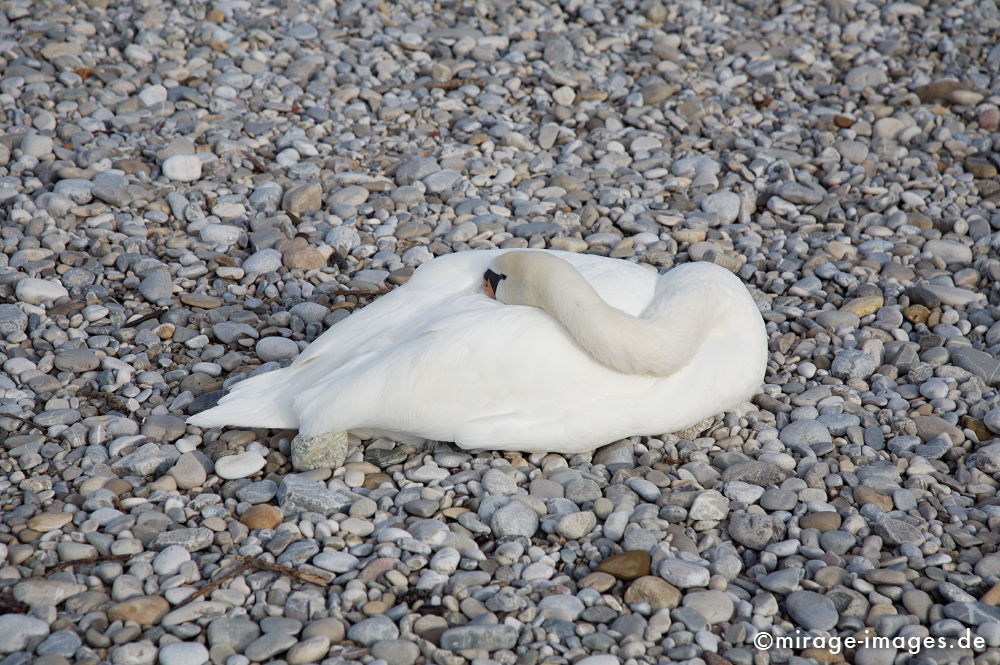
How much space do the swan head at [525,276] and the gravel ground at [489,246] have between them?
2.21 ft

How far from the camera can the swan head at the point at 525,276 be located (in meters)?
4.14

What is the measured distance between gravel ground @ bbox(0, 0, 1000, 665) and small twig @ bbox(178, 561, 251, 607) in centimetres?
1

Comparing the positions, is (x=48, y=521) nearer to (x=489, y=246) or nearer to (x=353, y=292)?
(x=353, y=292)

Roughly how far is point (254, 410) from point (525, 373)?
117 cm

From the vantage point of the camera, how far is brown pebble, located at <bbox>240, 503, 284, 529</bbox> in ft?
12.9

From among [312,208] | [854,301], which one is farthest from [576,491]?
[312,208]

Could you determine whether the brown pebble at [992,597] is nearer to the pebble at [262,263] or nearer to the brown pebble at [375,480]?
the brown pebble at [375,480]

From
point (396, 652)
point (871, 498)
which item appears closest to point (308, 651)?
point (396, 652)

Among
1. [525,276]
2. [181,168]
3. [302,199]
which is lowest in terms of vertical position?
[302,199]

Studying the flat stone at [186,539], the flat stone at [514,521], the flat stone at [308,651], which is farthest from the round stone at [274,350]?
the flat stone at [308,651]

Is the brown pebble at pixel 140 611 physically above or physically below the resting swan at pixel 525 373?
below

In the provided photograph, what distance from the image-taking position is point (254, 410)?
4332 mm

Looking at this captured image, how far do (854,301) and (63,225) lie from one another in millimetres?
4460

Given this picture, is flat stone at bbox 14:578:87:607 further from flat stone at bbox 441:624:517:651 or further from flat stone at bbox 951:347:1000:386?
flat stone at bbox 951:347:1000:386
